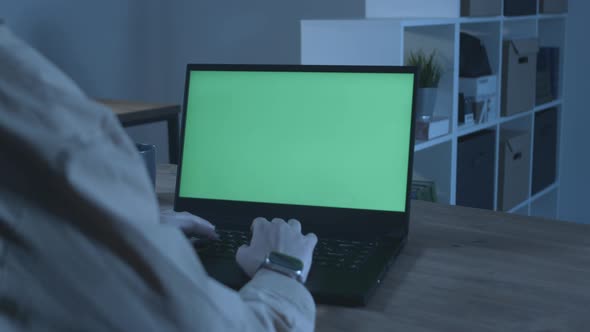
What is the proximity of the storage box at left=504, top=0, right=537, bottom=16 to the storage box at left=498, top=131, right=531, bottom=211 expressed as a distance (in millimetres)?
526

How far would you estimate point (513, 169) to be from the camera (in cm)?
313

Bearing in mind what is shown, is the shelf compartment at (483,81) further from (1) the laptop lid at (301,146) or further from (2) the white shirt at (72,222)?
(2) the white shirt at (72,222)

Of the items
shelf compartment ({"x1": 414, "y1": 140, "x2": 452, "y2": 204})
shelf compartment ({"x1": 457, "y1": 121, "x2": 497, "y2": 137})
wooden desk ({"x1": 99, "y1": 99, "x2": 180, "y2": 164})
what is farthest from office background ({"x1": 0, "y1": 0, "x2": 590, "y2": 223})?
shelf compartment ({"x1": 414, "y1": 140, "x2": 452, "y2": 204})

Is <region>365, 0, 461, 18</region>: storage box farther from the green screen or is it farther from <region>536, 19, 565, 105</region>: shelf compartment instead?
the green screen

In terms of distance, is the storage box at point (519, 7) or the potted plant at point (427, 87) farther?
the storage box at point (519, 7)

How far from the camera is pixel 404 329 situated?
82 centimetres

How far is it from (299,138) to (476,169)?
69.0 inches

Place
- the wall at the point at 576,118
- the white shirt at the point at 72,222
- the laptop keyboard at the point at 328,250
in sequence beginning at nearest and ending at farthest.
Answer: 1. the white shirt at the point at 72,222
2. the laptop keyboard at the point at 328,250
3. the wall at the point at 576,118

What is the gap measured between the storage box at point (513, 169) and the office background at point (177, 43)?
57cm

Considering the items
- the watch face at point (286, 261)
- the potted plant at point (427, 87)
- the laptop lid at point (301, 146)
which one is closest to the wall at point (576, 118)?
the potted plant at point (427, 87)

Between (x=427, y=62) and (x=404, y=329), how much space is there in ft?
5.89

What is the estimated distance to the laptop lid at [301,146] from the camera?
116 centimetres

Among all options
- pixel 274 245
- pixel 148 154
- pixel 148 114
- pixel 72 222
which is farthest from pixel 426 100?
pixel 72 222

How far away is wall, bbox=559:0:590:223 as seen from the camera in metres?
3.59
